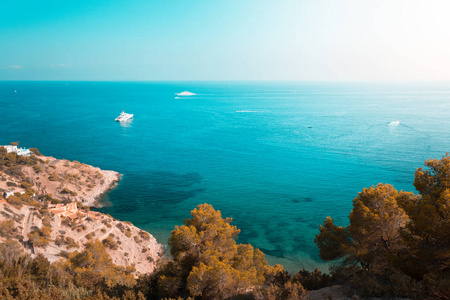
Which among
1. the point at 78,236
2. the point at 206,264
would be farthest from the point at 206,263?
the point at 78,236

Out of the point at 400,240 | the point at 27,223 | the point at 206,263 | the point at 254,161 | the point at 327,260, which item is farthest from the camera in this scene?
the point at 254,161

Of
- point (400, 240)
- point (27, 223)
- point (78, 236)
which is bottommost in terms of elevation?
point (78, 236)

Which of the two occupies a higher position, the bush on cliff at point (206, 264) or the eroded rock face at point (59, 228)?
the bush on cliff at point (206, 264)

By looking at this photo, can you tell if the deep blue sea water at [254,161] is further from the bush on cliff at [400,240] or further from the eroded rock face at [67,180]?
the bush on cliff at [400,240]

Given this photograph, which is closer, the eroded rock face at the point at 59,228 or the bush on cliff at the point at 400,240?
the bush on cliff at the point at 400,240

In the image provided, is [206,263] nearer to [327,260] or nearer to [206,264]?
[206,264]

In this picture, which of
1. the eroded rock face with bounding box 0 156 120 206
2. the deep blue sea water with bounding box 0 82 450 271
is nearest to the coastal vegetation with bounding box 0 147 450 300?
the deep blue sea water with bounding box 0 82 450 271

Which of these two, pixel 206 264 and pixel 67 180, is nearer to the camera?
pixel 206 264

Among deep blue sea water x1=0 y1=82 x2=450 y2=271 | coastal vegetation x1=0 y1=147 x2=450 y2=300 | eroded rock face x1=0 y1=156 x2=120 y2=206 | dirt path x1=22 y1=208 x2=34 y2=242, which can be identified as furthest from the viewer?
eroded rock face x1=0 y1=156 x2=120 y2=206

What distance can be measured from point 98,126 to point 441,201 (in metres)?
116

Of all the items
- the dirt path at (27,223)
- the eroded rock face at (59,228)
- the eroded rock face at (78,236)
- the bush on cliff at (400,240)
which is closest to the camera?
the bush on cliff at (400,240)

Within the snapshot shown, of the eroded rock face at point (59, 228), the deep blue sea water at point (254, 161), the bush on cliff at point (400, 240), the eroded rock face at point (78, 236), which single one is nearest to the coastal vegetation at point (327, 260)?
the bush on cliff at point (400, 240)

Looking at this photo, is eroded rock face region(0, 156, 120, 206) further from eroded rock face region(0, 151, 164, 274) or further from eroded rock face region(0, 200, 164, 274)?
eroded rock face region(0, 200, 164, 274)

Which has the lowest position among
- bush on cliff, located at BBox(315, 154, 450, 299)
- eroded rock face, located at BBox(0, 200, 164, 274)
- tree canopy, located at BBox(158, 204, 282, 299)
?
eroded rock face, located at BBox(0, 200, 164, 274)
